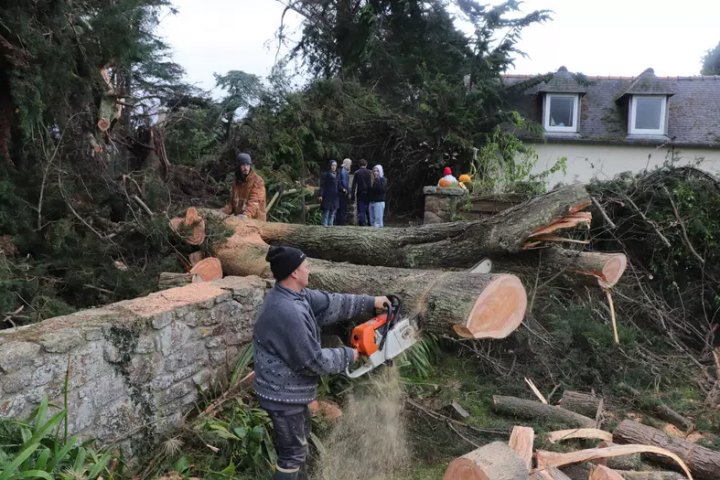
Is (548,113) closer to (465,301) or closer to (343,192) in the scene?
(343,192)

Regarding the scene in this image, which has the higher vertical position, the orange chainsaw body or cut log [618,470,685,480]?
the orange chainsaw body

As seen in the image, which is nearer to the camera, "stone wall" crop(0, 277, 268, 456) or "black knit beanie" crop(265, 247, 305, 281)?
"stone wall" crop(0, 277, 268, 456)

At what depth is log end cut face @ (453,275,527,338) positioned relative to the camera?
3922 mm

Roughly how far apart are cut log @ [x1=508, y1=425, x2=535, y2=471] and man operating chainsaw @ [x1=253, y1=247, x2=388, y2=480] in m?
1.41

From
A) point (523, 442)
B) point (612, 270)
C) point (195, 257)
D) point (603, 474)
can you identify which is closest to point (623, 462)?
point (603, 474)

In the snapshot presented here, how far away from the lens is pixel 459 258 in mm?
5105

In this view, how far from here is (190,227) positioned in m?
6.00

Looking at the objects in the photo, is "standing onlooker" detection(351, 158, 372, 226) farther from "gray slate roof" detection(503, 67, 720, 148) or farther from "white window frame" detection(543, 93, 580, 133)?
"white window frame" detection(543, 93, 580, 133)

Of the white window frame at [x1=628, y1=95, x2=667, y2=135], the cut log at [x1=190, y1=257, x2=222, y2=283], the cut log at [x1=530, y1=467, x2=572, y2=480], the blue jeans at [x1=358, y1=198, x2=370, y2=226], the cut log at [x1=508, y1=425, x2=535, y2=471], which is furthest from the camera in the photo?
the white window frame at [x1=628, y1=95, x2=667, y2=135]

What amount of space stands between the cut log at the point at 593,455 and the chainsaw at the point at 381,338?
1.23 m

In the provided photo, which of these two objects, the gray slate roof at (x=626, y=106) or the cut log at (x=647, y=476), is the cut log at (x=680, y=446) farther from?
the gray slate roof at (x=626, y=106)

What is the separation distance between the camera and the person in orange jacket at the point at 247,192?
6828 mm

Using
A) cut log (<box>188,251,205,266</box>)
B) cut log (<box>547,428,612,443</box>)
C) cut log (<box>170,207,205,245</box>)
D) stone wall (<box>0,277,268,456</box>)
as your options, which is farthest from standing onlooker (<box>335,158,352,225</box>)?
cut log (<box>547,428,612,443</box>)

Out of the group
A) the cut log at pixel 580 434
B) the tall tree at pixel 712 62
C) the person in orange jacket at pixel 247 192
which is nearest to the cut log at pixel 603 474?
the cut log at pixel 580 434
